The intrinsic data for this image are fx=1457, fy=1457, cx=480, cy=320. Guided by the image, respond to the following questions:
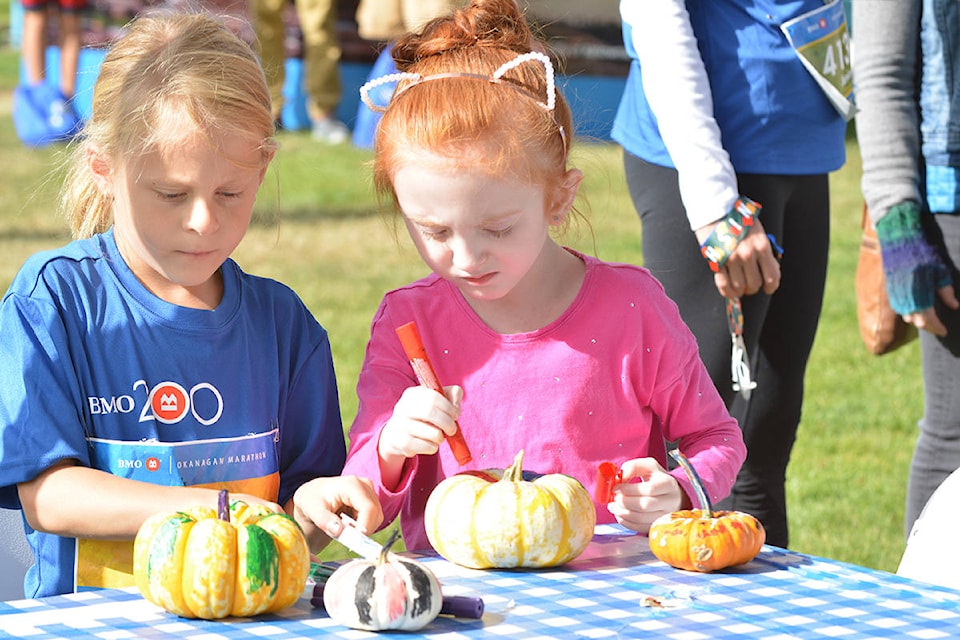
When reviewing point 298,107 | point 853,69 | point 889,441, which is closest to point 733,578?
point 853,69

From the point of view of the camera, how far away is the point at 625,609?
70.7 inches

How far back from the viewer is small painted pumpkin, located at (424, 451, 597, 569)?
77.2 inches

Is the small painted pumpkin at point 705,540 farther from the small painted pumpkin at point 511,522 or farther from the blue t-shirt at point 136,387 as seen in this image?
the blue t-shirt at point 136,387

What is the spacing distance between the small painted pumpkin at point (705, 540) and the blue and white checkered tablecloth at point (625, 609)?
2 centimetres

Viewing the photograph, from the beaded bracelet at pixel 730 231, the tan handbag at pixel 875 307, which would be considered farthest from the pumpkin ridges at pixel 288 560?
the tan handbag at pixel 875 307

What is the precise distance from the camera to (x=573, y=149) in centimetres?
253

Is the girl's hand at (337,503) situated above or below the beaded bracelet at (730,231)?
below

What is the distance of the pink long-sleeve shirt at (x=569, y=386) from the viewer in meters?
2.40

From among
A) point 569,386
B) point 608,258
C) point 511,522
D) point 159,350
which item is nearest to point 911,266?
point 569,386

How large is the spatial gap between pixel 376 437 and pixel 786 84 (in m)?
1.41

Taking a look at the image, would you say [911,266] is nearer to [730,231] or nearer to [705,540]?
[730,231]

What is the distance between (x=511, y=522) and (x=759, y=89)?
5.06ft

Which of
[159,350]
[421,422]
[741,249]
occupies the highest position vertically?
[741,249]

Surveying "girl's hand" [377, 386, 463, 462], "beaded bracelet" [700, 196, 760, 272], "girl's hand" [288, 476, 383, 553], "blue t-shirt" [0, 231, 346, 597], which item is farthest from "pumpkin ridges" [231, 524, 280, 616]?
"beaded bracelet" [700, 196, 760, 272]
